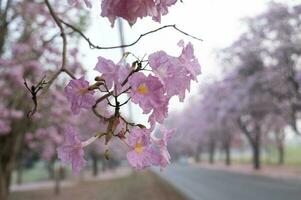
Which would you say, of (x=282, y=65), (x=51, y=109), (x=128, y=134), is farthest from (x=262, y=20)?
(x=128, y=134)

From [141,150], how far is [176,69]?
25cm

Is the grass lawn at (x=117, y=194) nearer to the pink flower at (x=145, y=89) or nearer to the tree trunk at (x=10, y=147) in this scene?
the tree trunk at (x=10, y=147)

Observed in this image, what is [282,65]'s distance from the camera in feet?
84.0

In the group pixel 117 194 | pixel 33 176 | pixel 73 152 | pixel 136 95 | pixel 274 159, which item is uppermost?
pixel 136 95

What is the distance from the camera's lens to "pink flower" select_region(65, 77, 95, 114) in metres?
1.67

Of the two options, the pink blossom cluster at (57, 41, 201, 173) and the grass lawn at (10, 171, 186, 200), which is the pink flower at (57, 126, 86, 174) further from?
the grass lawn at (10, 171, 186, 200)

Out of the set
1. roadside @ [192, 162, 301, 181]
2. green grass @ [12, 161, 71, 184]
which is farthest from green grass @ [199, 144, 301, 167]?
green grass @ [12, 161, 71, 184]

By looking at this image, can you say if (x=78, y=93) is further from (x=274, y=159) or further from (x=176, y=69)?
(x=274, y=159)

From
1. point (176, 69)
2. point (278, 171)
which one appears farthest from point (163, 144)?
point (278, 171)

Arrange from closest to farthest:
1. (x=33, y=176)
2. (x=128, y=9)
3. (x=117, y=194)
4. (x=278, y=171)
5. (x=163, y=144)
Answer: (x=128, y=9) → (x=163, y=144) → (x=117, y=194) → (x=278, y=171) → (x=33, y=176)

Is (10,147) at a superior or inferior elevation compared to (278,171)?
superior

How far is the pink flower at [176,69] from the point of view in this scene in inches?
Result: 64.0

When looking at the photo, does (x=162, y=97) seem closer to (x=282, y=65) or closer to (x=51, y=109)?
(x=51, y=109)

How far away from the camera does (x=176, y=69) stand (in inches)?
65.7
